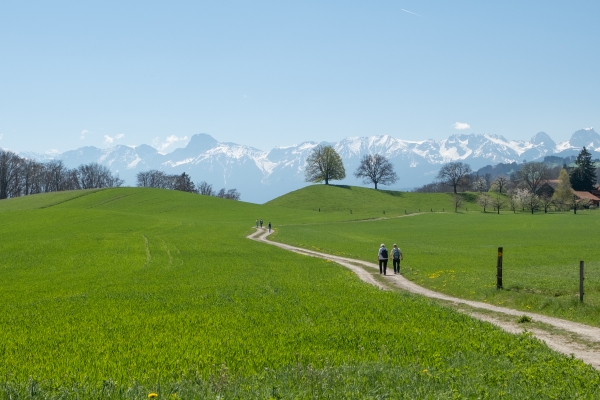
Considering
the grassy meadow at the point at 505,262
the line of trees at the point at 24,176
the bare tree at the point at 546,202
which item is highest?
the line of trees at the point at 24,176

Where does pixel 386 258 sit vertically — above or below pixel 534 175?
below

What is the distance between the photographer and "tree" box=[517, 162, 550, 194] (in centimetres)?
19488

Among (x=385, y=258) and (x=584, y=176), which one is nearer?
(x=385, y=258)

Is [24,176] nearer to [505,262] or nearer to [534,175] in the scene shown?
[505,262]

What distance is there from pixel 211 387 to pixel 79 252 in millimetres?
45415

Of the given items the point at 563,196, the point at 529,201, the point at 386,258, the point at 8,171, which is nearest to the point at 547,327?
the point at 386,258

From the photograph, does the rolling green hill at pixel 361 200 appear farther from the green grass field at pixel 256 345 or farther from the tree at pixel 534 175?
the green grass field at pixel 256 345

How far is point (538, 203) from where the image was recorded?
166m

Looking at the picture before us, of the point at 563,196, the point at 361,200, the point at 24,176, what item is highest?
the point at 24,176

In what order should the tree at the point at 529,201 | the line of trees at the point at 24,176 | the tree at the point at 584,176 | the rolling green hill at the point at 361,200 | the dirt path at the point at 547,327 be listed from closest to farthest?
the dirt path at the point at 547,327, the rolling green hill at the point at 361,200, the tree at the point at 529,201, the line of trees at the point at 24,176, the tree at the point at 584,176

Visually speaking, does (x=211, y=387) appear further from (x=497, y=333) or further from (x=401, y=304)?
(x=401, y=304)

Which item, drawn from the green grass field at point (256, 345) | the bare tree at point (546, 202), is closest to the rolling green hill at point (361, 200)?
the bare tree at point (546, 202)

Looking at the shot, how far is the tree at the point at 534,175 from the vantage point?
194875 mm

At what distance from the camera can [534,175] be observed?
19650 centimetres
